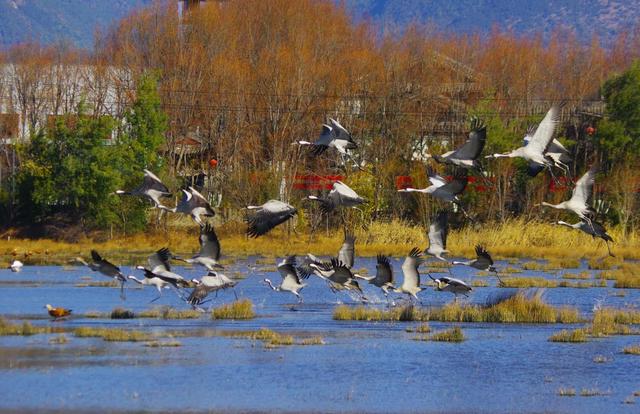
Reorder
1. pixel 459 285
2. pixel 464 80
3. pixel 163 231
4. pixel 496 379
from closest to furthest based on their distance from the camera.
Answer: pixel 496 379, pixel 459 285, pixel 163 231, pixel 464 80

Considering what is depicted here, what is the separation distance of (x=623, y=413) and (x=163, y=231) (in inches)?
1603

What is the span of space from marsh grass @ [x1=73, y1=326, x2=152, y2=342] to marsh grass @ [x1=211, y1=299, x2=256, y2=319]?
11.7 ft

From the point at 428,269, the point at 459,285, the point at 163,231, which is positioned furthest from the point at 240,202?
the point at 459,285

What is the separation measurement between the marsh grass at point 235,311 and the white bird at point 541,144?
7.23 m

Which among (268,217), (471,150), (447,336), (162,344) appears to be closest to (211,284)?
(268,217)

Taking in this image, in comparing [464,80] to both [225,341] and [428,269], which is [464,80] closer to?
[428,269]

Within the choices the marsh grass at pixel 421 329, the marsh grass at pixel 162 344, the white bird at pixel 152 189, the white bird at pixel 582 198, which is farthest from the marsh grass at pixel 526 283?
the marsh grass at pixel 162 344

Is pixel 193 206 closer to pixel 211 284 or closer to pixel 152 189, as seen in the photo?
pixel 152 189

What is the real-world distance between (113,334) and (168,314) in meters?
3.93

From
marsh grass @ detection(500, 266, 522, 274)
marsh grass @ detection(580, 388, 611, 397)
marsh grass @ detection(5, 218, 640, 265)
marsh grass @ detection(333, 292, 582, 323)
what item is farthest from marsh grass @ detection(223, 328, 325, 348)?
marsh grass @ detection(5, 218, 640, 265)

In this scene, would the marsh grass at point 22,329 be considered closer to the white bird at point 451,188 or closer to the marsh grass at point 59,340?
the marsh grass at point 59,340

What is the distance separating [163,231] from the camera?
189 feet

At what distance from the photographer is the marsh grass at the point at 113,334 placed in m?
24.2

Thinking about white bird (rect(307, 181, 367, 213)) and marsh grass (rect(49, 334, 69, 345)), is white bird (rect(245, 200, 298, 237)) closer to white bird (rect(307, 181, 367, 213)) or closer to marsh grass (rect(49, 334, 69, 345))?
white bird (rect(307, 181, 367, 213))
